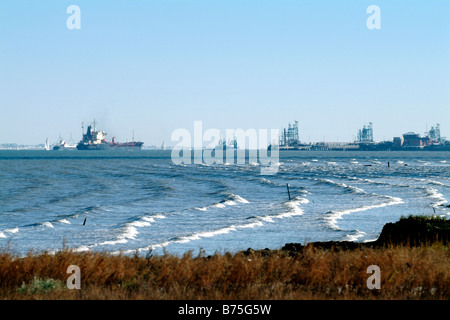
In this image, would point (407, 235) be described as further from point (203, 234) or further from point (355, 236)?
point (203, 234)

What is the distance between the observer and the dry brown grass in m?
10.1

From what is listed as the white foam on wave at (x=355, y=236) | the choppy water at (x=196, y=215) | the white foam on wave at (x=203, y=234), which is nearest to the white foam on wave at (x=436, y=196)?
the choppy water at (x=196, y=215)

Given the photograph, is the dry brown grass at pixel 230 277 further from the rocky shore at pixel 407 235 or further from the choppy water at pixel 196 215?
the rocky shore at pixel 407 235

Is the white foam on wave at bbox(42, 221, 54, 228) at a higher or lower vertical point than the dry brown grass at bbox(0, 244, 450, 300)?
lower

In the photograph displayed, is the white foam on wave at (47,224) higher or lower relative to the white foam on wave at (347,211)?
higher

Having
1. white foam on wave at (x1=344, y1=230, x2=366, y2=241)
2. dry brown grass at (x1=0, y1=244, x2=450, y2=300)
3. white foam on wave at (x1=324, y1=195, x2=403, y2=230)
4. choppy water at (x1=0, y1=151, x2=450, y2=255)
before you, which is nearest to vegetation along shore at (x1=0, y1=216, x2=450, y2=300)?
dry brown grass at (x1=0, y1=244, x2=450, y2=300)

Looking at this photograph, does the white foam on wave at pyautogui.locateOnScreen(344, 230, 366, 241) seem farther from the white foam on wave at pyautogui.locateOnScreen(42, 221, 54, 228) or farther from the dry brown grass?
the white foam on wave at pyautogui.locateOnScreen(42, 221, 54, 228)

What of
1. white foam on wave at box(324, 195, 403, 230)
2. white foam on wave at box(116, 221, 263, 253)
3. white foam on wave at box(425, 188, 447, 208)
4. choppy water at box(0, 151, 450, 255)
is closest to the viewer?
white foam on wave at box(116, 221, 263, 253)

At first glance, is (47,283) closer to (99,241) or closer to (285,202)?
(99,241)

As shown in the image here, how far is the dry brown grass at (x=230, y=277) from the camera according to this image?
10.1 metres

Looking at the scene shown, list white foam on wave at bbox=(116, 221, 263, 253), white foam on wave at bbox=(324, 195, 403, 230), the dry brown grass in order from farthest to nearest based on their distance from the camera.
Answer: white foam on wave at bbox=(324, 195, 403, 230) → white foam on wave at bbox=(116, 221, 263, 253) → the dry brown grass
